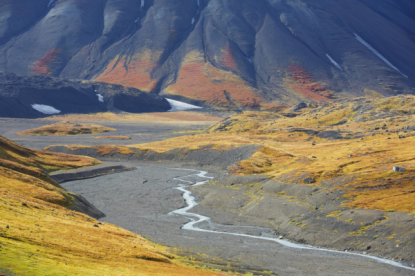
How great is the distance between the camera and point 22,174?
215 feet

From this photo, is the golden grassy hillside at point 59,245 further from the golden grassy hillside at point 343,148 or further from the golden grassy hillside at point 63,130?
the golden grassy hillside at point 63,130

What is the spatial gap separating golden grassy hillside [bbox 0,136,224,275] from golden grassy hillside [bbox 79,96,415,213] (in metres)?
33.2

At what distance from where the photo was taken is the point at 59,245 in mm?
31938

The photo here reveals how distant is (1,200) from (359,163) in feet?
187

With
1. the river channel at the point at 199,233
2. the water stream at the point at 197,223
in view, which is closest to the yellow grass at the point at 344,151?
the water stream at the point at 197,223

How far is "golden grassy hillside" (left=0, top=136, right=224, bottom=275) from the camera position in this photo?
25.2m

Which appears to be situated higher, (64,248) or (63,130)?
(64,248)

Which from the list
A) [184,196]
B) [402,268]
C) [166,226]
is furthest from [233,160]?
[402,268]

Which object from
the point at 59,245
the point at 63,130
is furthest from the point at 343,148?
the point at 63,130

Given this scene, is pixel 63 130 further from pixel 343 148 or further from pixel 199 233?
pixel 199 233

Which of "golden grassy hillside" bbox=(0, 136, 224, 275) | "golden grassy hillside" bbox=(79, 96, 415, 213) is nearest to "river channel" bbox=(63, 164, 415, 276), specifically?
"golden grassy hillside" bbox=(0, 136, 224, 275)

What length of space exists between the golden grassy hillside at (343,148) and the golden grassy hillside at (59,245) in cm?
3322

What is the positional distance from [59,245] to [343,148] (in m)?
83.8

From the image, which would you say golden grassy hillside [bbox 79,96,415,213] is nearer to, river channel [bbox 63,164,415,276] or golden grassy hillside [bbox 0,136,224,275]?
river channel [bbox 63,164,415,276]
